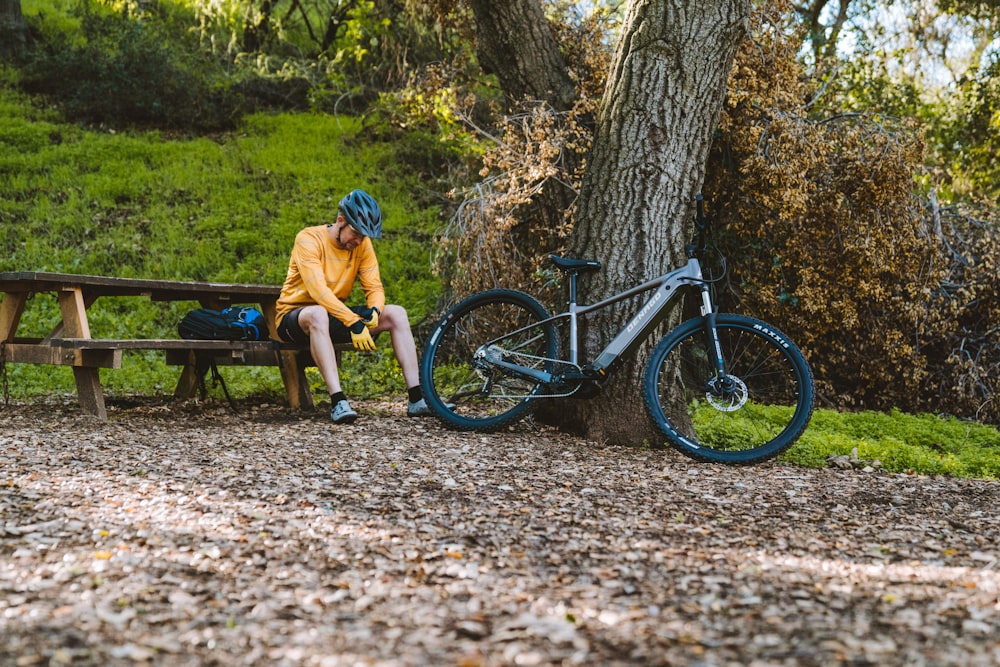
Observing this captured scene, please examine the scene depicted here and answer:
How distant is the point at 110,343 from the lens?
493cm

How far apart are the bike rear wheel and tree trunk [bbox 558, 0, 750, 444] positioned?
0.30 meters

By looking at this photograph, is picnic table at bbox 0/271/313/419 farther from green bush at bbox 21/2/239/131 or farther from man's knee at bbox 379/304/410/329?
green bush at bbox 21/2/239/131

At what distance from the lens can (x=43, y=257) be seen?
30.5ft

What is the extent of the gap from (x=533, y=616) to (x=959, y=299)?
583 cm

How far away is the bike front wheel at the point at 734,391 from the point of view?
4.38 m

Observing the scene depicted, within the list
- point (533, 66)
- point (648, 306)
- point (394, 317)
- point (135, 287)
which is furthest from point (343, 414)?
point (533, 66)

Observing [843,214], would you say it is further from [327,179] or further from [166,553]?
[327,179]

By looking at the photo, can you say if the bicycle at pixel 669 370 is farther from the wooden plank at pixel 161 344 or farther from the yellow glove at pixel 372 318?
the wooden plank at pixel 161 344

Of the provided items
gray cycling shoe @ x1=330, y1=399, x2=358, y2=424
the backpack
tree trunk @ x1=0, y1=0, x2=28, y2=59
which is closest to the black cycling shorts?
the backpack

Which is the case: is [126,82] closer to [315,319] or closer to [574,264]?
[315,319]

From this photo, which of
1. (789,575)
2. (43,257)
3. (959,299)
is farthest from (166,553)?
(43,257)

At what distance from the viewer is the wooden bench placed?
196 inches

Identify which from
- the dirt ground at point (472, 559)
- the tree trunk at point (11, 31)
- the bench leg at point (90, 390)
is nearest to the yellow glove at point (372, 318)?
the dirt ground at point (472, 559)

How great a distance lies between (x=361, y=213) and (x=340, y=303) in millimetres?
569
